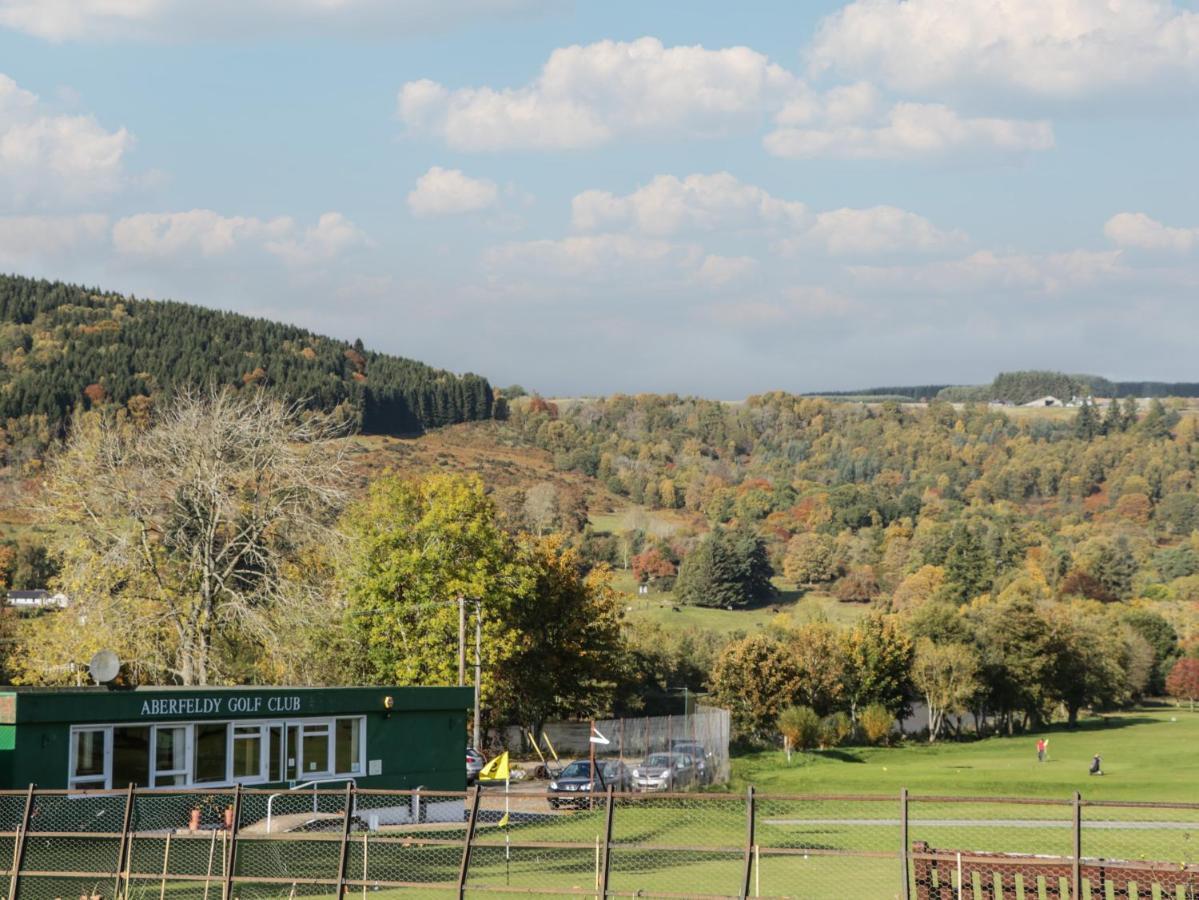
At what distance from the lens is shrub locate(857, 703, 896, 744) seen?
91.4 m

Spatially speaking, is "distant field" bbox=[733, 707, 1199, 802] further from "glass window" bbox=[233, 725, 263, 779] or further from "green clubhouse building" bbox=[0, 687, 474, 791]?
"glass window" bbox=[233, 725, 263, 779]

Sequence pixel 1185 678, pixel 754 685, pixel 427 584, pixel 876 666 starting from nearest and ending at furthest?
1. pixel 427 584
2. pixel 754 685
3. pixel 876 666
4. pixel 1185 678

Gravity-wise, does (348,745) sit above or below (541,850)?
above

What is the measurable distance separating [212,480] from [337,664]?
534 inches

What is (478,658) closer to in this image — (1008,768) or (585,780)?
(585,780)

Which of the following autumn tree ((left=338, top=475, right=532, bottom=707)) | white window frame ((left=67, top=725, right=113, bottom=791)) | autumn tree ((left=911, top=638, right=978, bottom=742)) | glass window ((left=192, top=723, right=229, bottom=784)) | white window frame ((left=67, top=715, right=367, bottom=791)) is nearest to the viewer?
white window frame ((left=67, top=725, right=113, bottom=791))

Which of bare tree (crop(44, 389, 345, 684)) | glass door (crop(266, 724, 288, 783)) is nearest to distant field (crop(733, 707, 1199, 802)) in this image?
bare tree (crop(44, 389, 345, 684))

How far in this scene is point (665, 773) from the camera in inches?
1877

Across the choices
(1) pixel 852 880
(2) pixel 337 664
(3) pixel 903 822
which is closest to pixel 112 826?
(1) pixel 852 880

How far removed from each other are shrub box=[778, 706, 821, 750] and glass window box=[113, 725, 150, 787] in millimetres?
53600

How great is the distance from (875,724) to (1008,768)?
21.2 m

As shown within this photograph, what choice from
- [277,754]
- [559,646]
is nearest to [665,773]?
[277,754]

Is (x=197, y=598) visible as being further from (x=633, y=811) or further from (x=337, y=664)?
(x=633, y=811)

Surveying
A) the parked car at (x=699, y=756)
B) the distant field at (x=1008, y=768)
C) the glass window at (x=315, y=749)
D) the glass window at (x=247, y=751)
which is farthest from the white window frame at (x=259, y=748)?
the distant field at (x=1008, y=768)
